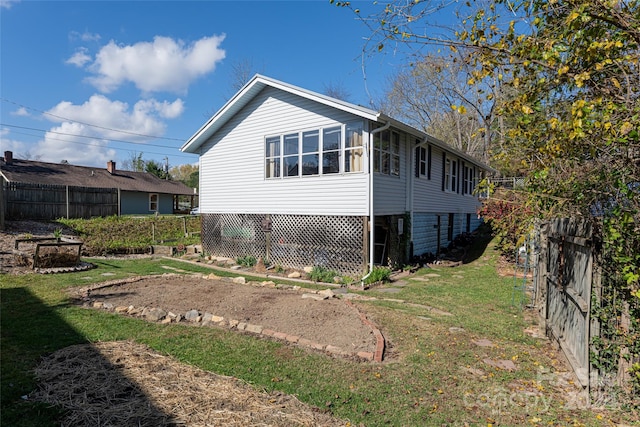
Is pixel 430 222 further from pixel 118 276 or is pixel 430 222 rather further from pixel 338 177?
pixel 118 276

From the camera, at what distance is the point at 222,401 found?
11.2 feet

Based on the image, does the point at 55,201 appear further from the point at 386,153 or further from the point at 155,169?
the point at 155,169

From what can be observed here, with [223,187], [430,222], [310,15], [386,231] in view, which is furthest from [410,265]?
[310,15]

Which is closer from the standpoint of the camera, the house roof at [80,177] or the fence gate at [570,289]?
the fence gate at [570,289]

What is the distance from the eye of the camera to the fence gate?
144 inches

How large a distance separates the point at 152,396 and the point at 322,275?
7.21 m

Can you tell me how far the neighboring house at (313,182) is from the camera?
10461 mm

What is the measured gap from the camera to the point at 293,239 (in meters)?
11.9

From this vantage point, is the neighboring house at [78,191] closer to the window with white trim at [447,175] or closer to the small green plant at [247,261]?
the small green plant at [247,261]

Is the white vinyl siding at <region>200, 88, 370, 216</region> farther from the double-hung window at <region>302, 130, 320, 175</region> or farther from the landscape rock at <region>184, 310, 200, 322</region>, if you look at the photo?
the landscape rock at <region>184, 310, 200, 322</region>

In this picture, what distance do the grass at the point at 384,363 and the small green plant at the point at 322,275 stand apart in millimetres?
2785

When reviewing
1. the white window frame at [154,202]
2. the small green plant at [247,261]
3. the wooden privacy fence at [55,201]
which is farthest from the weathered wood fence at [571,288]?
the white window frame at [154,202]

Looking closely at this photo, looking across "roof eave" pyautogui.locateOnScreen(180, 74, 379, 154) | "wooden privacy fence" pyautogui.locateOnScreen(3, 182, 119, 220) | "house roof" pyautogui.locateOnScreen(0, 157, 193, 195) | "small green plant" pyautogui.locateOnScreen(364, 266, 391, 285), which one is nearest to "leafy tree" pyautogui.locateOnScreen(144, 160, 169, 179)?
"house roof" pyautogui.locateOnScreen(0, 157, 193, 195)

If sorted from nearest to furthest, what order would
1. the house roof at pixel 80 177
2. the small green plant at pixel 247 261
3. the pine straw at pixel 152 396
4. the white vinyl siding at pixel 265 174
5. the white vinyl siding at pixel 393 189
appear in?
1. the pine straw at pixel 152 396
2. the white vinyl siding at pixel 393 189
3. the white vinyl siding at pixel 265 174
4. the small green plant at pixel 247 261
5. the house roof at pixel 80 177
